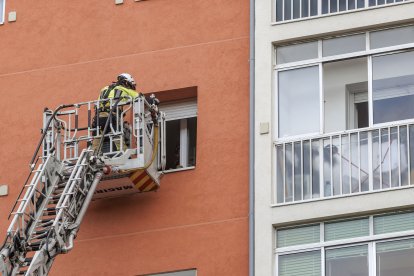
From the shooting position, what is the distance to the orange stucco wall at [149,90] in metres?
33.2

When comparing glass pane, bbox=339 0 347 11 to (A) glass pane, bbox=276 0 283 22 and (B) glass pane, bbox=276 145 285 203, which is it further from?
(B) glass pane, bbox=276 145 285 203

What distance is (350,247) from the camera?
105 feet

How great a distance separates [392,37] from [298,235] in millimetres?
4243

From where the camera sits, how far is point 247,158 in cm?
3350

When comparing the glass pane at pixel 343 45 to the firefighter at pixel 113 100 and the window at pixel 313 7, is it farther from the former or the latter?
the firefighter at pixel 113 100

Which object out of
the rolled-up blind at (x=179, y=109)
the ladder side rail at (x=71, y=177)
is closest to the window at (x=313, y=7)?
the rolled-up blind at (x=179, y=109)

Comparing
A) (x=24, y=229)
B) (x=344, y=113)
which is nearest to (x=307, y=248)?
(x=344, y=113)

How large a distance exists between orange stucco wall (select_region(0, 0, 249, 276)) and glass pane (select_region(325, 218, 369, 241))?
1.62 m

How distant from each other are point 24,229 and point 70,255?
2.06 meters

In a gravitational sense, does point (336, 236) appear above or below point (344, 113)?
below

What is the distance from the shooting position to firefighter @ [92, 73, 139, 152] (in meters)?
33.7

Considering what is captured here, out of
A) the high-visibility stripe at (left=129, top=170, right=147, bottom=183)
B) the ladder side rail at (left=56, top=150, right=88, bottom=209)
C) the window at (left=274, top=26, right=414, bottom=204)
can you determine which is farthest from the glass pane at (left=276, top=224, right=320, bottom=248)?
the ladder side rail at (left=56, top=150, right=88, bottom=209)

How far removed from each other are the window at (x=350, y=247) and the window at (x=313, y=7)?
4.41 m

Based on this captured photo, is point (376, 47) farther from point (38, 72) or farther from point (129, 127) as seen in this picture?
point (38, 72)
